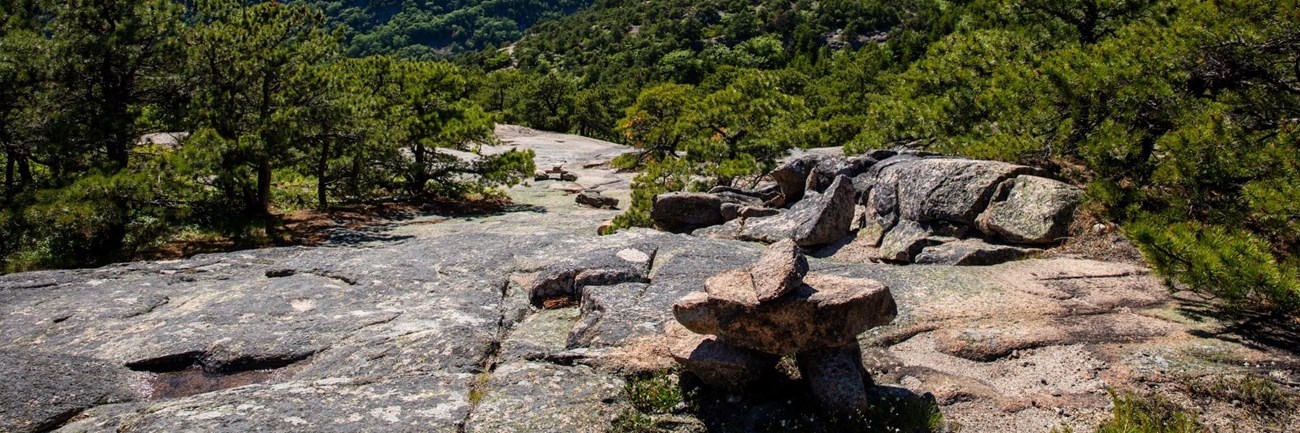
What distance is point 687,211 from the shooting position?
1698 cm

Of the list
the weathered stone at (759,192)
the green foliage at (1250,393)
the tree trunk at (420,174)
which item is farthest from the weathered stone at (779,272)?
the tree trunk at (420,174)

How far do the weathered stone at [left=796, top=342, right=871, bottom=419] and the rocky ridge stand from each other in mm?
322

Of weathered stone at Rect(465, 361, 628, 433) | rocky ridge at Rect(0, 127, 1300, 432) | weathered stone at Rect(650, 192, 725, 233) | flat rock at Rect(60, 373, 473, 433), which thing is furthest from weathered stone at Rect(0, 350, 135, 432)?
weathered stone at Rect(650, 192, 725, 233)

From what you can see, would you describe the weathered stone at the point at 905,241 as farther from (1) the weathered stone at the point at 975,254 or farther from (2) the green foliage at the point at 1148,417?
(2) the green foliage at the point at 1148,417

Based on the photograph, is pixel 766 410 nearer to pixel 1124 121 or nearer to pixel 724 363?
pixel 724 363

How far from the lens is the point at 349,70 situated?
23.6m

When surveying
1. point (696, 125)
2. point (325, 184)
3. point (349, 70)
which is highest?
point (349, 70)

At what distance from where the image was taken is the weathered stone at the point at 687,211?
16922 millimetres

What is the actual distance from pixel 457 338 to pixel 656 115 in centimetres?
3307

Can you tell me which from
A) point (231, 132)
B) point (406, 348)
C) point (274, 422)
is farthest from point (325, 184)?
point (274, 422)

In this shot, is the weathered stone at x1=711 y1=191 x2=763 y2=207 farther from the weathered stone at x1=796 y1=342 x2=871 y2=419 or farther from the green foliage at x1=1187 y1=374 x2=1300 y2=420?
the green foliage at x1=1187 y1=374 x2=1300 y2=420

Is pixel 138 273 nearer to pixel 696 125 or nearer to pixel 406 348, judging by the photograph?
pixel 406 348

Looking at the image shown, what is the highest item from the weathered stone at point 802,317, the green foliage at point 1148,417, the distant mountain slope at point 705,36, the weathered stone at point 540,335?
the distant mountain slope at point 705,36

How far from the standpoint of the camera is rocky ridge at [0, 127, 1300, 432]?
632cm
